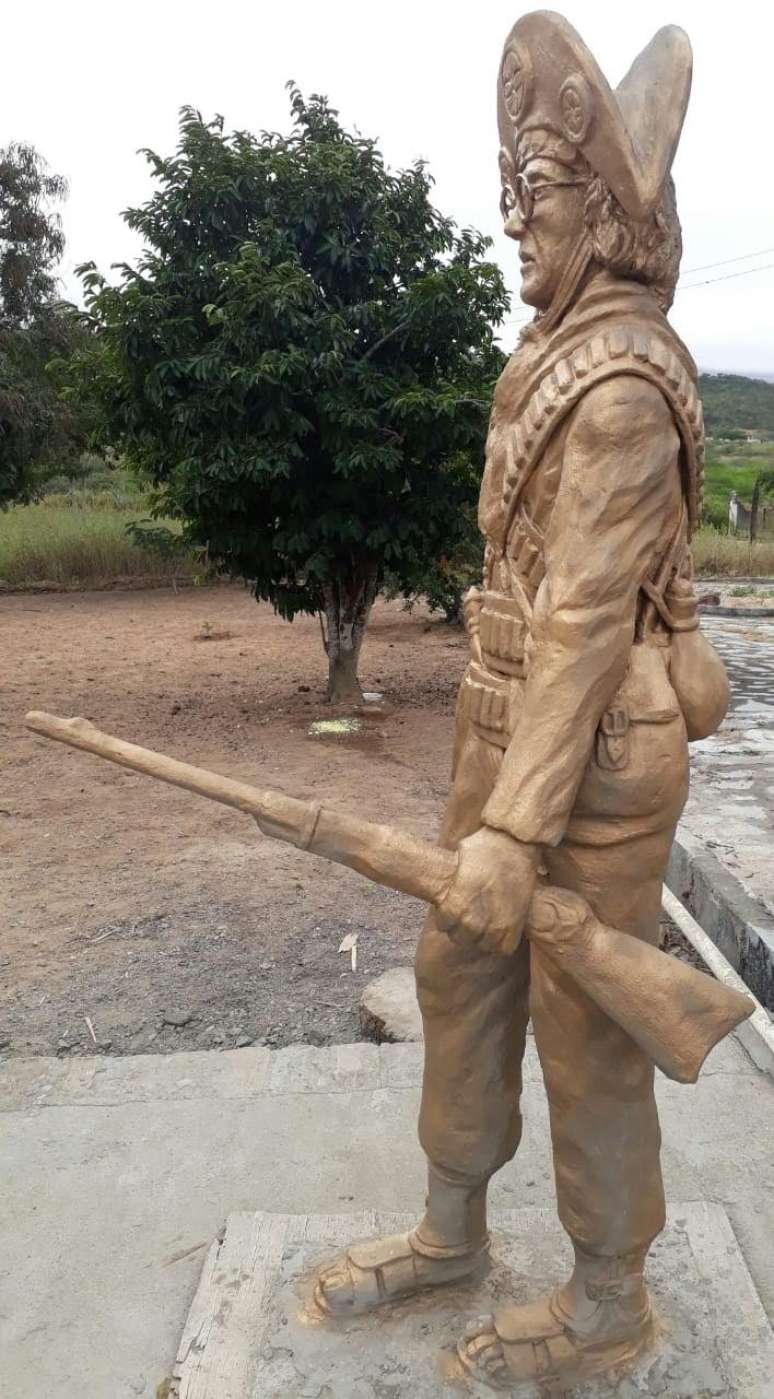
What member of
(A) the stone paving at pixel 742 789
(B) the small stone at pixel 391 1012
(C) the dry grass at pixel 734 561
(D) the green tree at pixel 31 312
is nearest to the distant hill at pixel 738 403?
(C) the dry grass at pixel 734 561

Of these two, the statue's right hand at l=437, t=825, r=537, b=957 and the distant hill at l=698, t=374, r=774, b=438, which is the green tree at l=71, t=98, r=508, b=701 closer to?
the statue's right hand at l=437, t=825, r=537, b=957

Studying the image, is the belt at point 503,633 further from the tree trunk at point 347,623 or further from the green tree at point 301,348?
the tree trunk at point 347,623

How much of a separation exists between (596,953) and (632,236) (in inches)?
44.0

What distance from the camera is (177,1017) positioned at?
3.69 metres

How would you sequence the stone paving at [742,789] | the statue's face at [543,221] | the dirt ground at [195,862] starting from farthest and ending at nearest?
Answer: the stone paving at [742,789], the dirt ground at [195,862], the statue's face at [543,221]

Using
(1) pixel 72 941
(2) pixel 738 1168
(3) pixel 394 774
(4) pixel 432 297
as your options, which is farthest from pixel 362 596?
(2) pixel 738 1168

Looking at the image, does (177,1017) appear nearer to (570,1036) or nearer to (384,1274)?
(384,1274)

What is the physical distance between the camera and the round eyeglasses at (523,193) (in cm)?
166

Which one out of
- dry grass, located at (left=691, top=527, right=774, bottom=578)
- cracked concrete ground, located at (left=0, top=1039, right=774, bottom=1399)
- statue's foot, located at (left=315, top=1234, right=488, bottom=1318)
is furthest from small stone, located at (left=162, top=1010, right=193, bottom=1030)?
dry grass, located at (left=691, top=527, right=774, bottom=578)

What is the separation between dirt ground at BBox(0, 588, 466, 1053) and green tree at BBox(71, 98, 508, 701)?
1359 millimetres

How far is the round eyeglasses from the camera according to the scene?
1.66 m

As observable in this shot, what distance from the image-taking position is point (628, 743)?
169 centimetres

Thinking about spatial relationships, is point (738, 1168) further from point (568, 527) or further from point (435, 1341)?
point (568, 527)

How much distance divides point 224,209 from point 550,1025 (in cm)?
613
